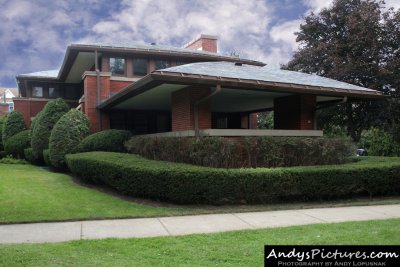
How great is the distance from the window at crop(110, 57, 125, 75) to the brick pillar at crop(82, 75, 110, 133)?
124cm

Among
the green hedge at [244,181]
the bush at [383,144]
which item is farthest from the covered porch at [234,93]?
the bush at [383,144]

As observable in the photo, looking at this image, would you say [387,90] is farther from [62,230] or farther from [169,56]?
[62,230]

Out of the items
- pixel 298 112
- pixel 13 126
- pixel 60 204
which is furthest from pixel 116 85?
pixel 60 204

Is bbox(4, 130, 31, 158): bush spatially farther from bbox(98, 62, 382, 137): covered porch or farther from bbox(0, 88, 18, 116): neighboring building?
bbox(0, 88, 18, 116): neighboring building

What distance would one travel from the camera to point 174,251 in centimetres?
577

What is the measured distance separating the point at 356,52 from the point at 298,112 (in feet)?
26.4

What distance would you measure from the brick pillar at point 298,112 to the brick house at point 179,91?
33 millimetres

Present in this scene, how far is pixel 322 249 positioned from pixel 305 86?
7.63 metres

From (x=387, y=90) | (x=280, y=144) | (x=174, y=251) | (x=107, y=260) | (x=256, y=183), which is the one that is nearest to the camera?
(x=107, y=260)

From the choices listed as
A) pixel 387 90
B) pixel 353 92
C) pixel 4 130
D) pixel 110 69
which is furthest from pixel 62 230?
pixel 4 130

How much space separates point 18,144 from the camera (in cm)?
2275

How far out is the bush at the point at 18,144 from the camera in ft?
74.5

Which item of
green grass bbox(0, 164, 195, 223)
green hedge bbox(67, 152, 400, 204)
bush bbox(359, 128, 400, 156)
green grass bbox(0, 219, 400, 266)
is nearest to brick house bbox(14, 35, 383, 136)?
green hedge bbox(67, 152, 400, 204)

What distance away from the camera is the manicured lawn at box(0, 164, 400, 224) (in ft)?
27.9
